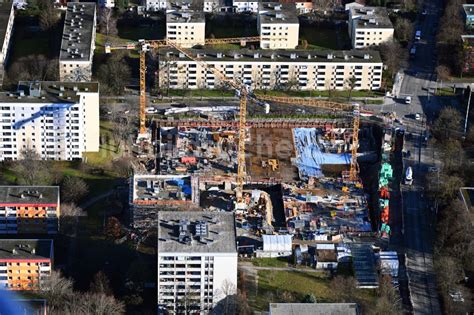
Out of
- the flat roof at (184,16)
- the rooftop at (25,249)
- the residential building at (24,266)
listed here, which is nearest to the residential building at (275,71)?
the flat roof at (184,16)

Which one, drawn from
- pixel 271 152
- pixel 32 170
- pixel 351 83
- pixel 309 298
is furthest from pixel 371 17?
pixel 309 298

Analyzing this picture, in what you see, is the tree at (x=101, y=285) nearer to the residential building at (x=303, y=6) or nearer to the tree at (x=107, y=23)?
the tree at (x=107, y=23)

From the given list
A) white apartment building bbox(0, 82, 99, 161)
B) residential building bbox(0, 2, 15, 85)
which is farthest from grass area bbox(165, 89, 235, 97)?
residential building bbox(0, 2, 15, 85)

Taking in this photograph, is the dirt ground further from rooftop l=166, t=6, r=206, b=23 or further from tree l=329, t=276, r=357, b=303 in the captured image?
rooftop l=166, t=6, r=206, b=23

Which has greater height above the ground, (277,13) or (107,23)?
(277,13)

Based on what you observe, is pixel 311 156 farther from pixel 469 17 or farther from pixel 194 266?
pixel 469 17

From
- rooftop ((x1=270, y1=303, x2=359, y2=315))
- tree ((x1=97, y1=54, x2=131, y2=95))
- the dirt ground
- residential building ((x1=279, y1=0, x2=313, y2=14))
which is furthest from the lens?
residential building ((x1=279, y1=0, x2=313, y2=14))
